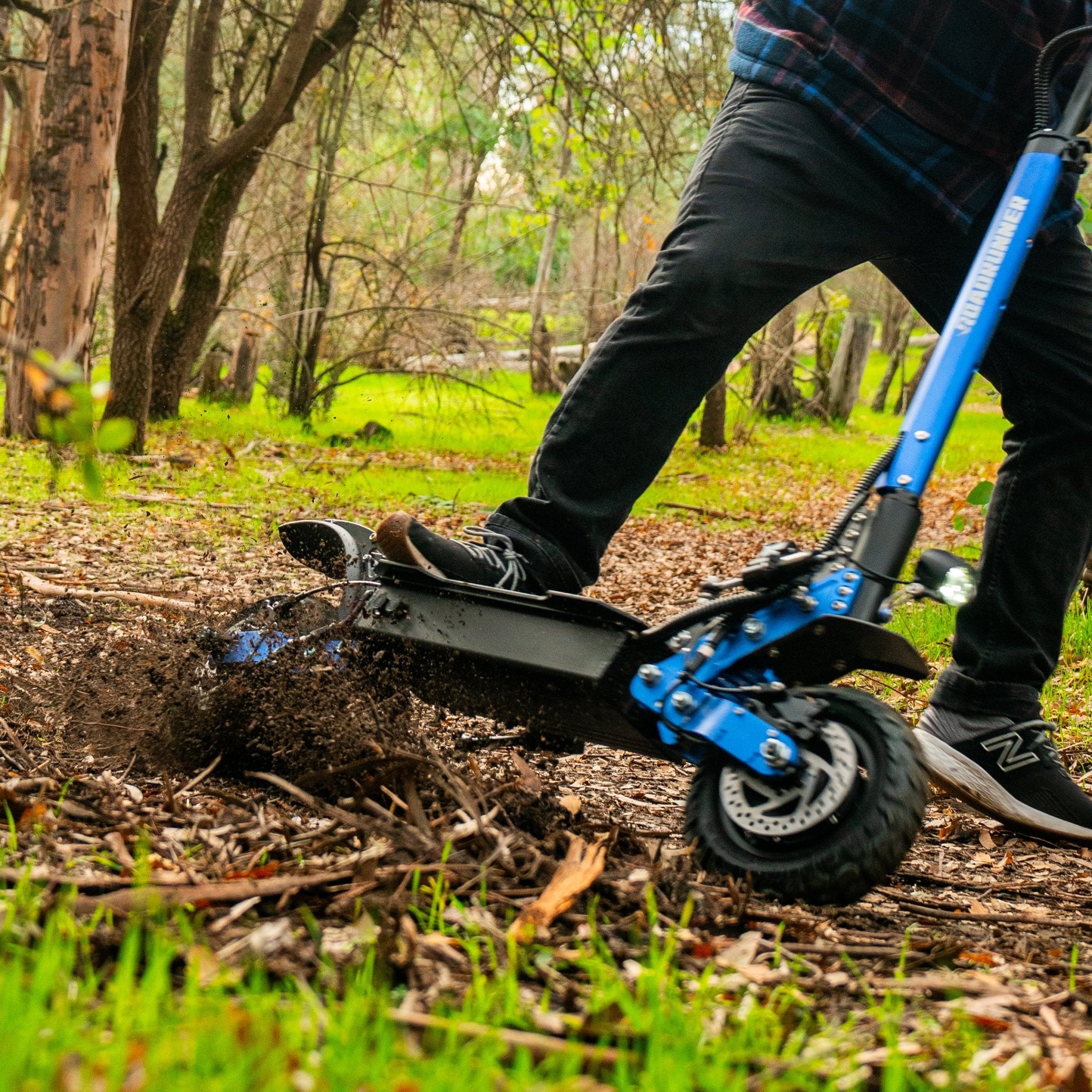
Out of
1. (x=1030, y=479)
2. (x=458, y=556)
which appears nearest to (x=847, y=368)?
(x=1030, y=479)

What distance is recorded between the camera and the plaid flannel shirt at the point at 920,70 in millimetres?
2250

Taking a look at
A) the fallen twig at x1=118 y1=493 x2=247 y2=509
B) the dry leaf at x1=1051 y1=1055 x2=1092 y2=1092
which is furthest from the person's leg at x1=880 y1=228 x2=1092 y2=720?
the fallen twig at x1=118 y1=493 x2=247 y2=509

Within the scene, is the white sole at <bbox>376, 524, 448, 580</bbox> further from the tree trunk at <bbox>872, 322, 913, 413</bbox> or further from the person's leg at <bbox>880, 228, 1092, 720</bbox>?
the tree trunk at <bbox>872, 322, 913, 413</bbox>

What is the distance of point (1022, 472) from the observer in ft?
8.68

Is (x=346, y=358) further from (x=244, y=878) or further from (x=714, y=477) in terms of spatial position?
(x=244, y=878)

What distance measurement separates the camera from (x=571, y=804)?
2139mm

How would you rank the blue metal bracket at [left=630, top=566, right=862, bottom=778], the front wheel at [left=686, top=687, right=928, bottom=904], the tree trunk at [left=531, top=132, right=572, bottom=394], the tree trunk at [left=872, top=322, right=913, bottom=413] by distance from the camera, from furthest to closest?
the tree trunk at [left=872, top=322, right=913, bottom=413] < the tree trunk at [left=531, top=132, right=572, bottom=394] < the blue metal bracket at [left=630, top=566, right=862, bottom=778] < the front wheel at [left=686, top=687, right=928, bottom=904]

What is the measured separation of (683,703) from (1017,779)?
1.12 m

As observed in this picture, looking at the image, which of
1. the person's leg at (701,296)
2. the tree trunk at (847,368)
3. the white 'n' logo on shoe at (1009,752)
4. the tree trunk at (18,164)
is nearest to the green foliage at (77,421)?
the person's leg at (701,296)

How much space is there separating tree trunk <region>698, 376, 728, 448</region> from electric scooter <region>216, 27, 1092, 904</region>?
10.3 meters

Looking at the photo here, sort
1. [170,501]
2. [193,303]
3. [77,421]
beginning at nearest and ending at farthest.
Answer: [77,421] < [170,501] < [193,303]

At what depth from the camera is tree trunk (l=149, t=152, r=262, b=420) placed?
37.3 feet

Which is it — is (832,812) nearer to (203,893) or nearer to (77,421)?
(203,893)

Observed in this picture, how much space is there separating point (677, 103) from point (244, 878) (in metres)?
8.41
